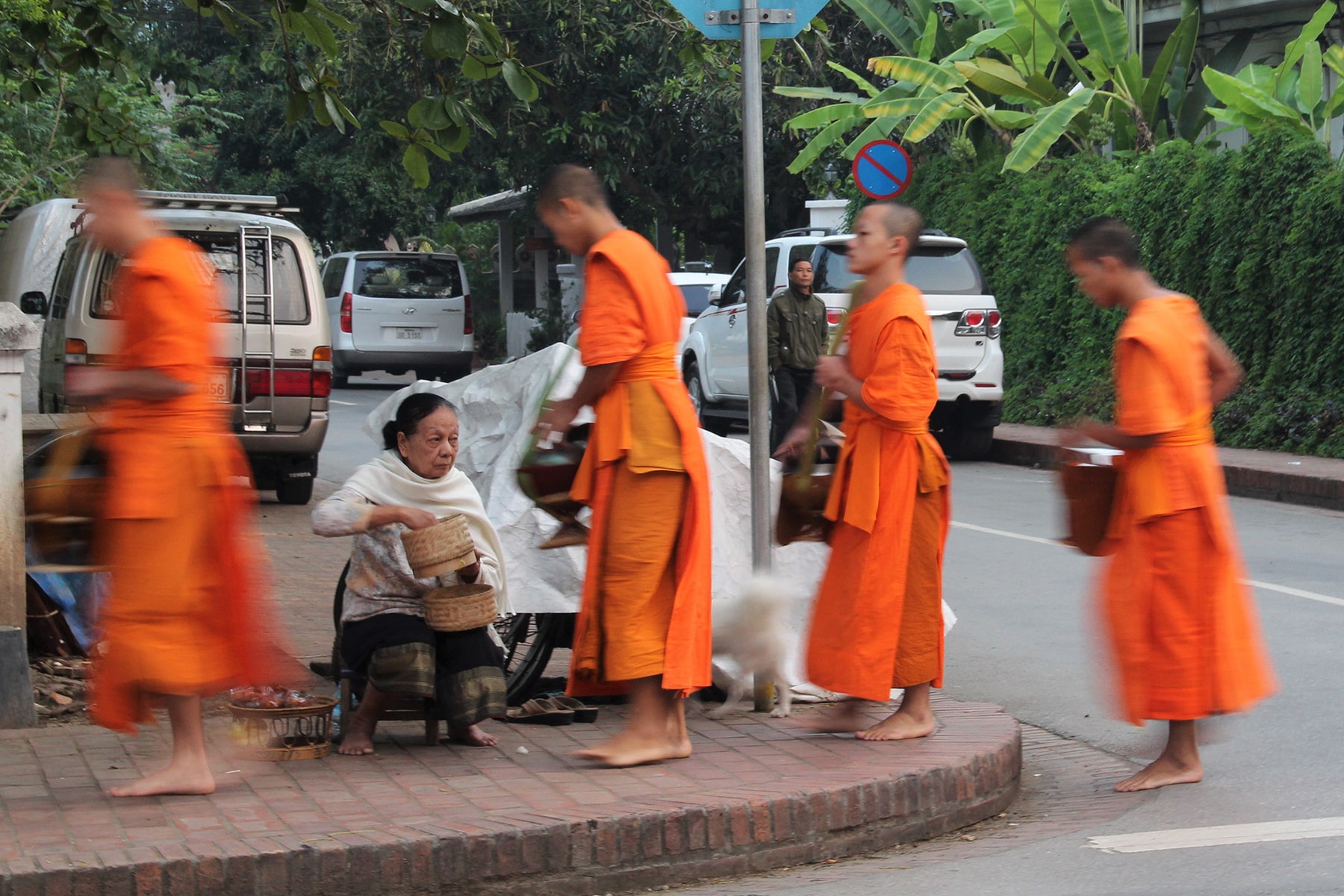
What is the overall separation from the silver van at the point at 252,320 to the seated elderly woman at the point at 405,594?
21.3 ft

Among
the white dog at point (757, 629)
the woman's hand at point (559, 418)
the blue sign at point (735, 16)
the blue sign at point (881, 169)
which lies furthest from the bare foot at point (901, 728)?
the blue sign at point (881, 169)

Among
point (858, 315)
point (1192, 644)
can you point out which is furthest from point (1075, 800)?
point (858, 315)

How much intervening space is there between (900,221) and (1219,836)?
6.96 feet

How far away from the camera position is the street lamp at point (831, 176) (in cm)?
2334

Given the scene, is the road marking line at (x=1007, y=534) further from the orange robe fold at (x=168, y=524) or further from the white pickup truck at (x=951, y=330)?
the orange robe fold at (x=168, y=524)

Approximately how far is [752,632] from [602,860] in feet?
4.11

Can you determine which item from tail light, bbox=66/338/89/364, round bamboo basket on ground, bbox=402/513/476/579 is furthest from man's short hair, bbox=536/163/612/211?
tail light, bbox=66/338/89/364

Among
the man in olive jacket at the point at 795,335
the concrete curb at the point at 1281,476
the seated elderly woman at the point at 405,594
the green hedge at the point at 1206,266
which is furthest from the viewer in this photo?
the green hedge at the point at 1206,266

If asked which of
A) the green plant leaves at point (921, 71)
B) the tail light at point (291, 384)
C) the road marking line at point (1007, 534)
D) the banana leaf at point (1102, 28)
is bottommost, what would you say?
the road marking line at point (1007, 534)

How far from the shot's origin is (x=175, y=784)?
4676mm

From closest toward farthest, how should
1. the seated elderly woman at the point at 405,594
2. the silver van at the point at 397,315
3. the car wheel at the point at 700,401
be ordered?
the seated elderly woman at the point at 405,594
the car wheel at the point at 700,401
the silver van at the point at 397,315

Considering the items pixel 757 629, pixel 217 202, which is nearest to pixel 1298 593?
pixel 757 629

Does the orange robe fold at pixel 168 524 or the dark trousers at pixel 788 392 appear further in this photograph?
the dark trousers at pixel 788 392

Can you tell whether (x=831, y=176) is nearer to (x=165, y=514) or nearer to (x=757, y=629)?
(x=757, y=629)
